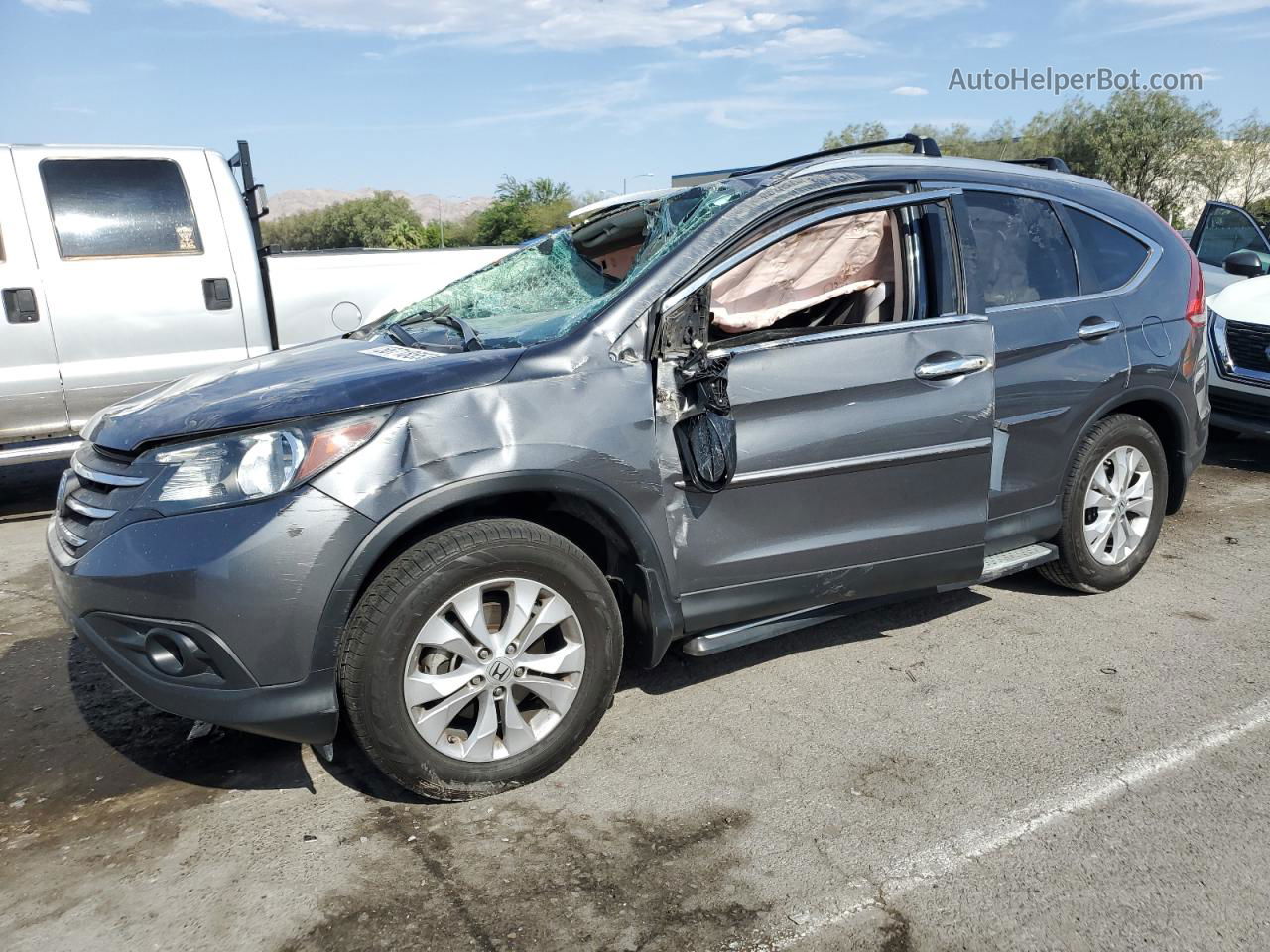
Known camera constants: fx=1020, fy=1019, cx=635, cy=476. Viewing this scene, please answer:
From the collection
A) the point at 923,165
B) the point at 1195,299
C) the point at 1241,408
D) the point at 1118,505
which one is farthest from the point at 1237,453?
the point at 923,165

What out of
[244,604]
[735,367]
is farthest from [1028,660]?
[244,604]

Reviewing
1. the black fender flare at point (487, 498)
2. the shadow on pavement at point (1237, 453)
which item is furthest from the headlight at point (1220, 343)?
the black fender flare at point (487, 498)

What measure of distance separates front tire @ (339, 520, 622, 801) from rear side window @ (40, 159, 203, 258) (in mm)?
4583

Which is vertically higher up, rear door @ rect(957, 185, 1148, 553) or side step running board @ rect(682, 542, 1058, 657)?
rear door @ rect(957, 185, 1148, 553)

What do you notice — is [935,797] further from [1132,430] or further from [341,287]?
[341,287]

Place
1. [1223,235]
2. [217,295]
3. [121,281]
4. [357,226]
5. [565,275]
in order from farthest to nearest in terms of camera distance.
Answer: [357,226]
[1223,235]
[217,295]
[121,281]
[565,275]

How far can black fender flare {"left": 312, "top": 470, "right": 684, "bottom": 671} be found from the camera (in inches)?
108

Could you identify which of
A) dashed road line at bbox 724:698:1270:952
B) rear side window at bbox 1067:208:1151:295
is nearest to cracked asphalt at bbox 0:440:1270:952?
dashed road line at bbox 724:698:1270:952

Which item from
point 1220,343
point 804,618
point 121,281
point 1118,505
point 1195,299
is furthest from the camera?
point 1220,343

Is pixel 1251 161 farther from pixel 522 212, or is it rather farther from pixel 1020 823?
pixel 1020 823

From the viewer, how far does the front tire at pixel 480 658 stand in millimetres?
2801

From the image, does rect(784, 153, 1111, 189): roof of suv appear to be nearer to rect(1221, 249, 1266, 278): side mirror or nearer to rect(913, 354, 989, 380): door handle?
rect(913, 354, 989, 380): door handle

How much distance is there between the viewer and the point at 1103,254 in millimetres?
4379

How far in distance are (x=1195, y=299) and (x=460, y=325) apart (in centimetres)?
334
